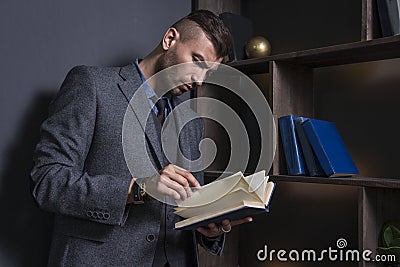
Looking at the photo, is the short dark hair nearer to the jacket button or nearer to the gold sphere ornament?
the gold sphere ornament

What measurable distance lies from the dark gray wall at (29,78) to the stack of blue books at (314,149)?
702 mm

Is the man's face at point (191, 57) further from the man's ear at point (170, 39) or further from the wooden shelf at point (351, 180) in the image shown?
the wooden shelf at point (351, 180)

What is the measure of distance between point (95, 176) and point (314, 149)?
68cm

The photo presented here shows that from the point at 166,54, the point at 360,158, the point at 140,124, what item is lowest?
the point at 360,158

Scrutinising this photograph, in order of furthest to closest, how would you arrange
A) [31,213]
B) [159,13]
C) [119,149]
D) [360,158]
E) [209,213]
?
[159,13], [360,158], [31,213], [119,149], [209,213]

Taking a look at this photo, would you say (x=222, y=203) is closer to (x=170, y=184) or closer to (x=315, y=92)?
(x=170, y=184)

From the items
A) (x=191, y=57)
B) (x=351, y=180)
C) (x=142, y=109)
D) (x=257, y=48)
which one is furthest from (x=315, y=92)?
(x=142, y=109)

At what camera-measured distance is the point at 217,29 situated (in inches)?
55.0

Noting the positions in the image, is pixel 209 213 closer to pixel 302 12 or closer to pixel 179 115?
pixel 179 115

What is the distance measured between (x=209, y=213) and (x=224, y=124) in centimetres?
83

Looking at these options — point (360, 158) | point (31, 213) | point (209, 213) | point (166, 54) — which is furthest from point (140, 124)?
point (360, 158)

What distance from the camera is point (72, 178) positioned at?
120 centimetres

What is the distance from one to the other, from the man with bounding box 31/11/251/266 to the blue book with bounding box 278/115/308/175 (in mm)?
315

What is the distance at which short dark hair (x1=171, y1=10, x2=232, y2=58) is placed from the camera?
1.38m
